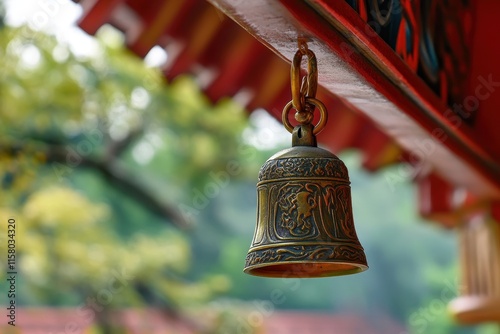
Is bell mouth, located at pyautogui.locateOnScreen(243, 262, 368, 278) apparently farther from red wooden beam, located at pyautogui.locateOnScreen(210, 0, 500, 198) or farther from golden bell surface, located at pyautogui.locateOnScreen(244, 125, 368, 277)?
red wooden beam, located at pyautogui.locateOnScreen(210, 0, 500, 198)

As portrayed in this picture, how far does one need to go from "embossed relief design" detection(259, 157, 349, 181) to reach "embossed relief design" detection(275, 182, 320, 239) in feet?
0.07

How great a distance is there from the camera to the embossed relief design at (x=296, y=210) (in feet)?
5.56

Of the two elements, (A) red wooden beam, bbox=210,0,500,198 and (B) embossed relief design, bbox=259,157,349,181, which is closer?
(A) red wooden beam, bbox=210,0,500,198

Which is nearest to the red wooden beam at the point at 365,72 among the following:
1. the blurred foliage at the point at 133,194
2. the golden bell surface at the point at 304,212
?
the golden bell surface at the point at 304,212

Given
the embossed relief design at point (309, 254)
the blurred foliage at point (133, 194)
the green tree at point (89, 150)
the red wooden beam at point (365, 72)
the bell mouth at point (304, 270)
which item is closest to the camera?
the red wooden beam at point (365, 72)

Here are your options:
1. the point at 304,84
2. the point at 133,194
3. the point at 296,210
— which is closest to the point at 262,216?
the point at 296,210

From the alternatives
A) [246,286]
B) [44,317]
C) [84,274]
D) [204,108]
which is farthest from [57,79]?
[246,286]

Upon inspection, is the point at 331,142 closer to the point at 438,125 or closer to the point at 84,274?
the point at 438,125

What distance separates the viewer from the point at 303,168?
1708 mm

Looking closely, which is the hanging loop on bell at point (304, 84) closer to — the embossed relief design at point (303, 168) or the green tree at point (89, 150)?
the embossed relief design at point (303, 168)

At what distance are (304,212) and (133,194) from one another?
5.92 metres

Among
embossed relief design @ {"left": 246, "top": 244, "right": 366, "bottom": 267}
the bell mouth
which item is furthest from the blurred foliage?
embossed relief design @ {"left": 246, "top": 244, "right": 366, "bottom": 267}

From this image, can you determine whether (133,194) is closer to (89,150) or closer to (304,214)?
(89,150)

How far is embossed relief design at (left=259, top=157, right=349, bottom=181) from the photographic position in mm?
1708
